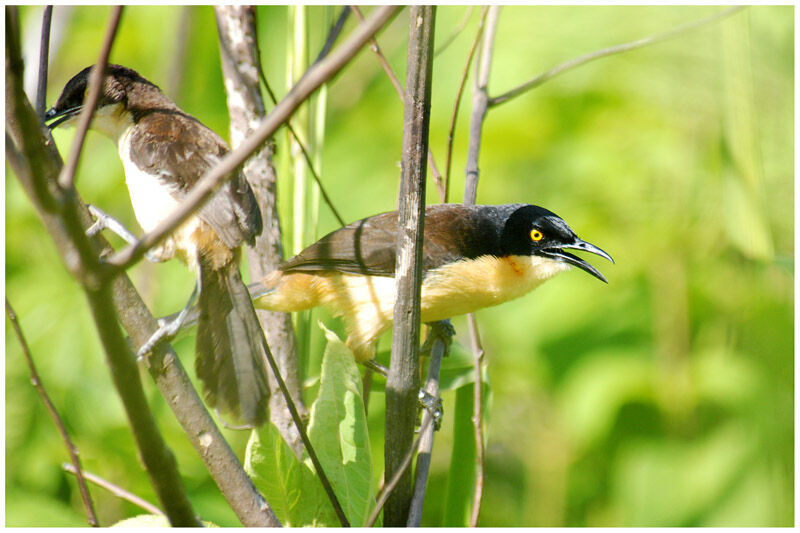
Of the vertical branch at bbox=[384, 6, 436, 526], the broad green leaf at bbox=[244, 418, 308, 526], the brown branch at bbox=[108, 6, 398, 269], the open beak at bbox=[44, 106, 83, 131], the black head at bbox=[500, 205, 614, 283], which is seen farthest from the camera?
the black head at bbox=[500, 205, 614, 283]

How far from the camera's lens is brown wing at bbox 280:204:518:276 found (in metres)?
2.56

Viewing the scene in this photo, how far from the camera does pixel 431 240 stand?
104 inches

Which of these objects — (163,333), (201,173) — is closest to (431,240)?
(201,173)

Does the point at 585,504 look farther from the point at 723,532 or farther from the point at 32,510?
the point at 32,510

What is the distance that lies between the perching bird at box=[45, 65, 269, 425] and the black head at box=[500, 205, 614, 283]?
3.18 feet

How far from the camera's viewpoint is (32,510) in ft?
8.73

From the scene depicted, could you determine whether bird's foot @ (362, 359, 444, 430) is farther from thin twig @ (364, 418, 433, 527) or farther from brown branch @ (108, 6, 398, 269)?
brown branch @ (108, 6, 398, 269)

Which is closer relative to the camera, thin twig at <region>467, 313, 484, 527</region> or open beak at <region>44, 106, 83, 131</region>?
open beak at <region>44, 106, 83, 131</region>

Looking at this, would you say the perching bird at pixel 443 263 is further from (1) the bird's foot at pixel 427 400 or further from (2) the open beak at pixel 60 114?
(2) the open beak at pixel 60 114

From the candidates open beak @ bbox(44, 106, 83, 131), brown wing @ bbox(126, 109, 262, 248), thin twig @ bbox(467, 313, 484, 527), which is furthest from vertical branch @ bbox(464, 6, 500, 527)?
open beak @ bbox(44, 106, 83, 131)

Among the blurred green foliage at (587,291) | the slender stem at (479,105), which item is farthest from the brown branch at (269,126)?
the blurred green foliage at (587,291)

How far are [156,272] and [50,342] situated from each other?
0.57 meters

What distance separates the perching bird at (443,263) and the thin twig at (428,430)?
75 mm

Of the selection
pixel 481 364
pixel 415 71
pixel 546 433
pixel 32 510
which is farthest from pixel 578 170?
pixel 32 510
